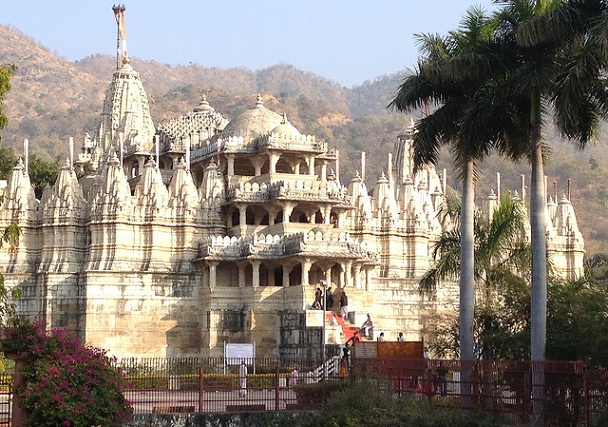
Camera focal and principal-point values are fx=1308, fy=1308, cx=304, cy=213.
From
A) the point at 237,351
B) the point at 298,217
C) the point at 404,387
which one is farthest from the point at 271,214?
the point at 404,387

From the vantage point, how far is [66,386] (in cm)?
2994

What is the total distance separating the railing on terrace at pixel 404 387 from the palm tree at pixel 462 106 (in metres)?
1.81

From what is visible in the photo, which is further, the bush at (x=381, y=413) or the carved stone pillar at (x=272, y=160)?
the carved stone pillar at (x=272, y=160)

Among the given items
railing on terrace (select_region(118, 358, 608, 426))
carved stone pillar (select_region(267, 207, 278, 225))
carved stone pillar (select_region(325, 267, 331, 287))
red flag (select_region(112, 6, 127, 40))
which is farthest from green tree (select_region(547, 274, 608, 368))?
red flag (select_region(112, 6, 127, 40))

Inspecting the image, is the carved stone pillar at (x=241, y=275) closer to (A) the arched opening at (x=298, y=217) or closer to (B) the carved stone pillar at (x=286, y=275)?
(B) the carved stone pillar at (x=286, y=275)

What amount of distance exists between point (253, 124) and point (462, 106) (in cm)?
3226

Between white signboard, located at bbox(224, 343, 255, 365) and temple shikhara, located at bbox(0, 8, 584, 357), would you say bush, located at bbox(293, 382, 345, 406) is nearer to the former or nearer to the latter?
white signboard, located at bbox(224, 343, 255, 365)

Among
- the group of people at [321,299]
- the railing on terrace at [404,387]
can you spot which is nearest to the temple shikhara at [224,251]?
the group of people at [321,299]

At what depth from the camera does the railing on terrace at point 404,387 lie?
28.6m

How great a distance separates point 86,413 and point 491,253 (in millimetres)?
18347

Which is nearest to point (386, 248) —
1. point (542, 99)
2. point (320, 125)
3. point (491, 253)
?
point (491, 253)

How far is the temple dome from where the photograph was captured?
65875 mm

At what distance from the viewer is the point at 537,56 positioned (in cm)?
3250

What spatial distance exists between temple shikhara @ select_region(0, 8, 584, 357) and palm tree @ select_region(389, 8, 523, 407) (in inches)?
727
